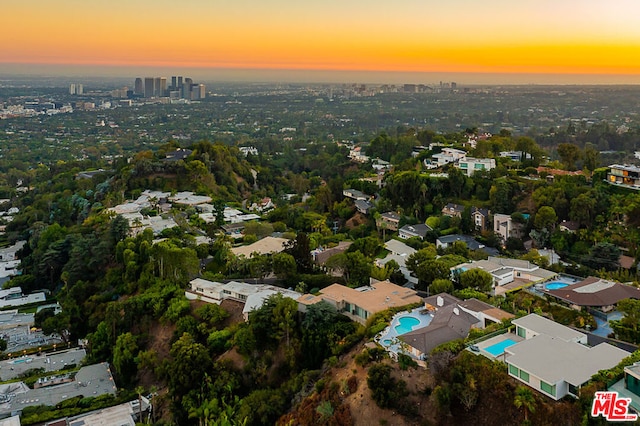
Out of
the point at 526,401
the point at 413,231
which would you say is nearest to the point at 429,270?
the point at 413,231

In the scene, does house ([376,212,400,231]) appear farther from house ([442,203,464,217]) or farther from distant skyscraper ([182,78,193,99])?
distant skyscraper ([182,78,193,99])

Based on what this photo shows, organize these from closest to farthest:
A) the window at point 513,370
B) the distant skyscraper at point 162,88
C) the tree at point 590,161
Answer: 1. the window at point 513,370
2. the tree at point 590,161
3. the distant skyscraper at point 162,88

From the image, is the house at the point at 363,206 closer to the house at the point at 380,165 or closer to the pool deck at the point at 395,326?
the house at the point at 380,165

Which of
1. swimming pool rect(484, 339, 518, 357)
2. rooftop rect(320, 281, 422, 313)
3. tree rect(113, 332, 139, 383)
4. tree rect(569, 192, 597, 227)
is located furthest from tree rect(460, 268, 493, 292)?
tree rect(113, 332, 139, 383)

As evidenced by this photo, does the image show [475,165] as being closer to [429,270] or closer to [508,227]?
[508,227]

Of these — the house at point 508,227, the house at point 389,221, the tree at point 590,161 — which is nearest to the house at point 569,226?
the house at point 508,227

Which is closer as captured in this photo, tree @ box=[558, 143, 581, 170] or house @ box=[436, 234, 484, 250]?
house @ box=[436, 234, 484, 250]
